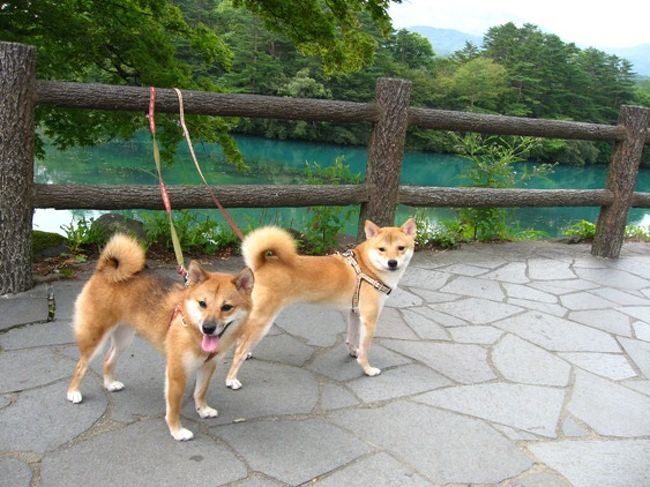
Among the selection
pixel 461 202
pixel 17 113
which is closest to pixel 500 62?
pixel 461 202

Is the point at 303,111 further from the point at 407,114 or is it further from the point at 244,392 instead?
the point at 244,392

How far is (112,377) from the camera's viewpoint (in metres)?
3.42

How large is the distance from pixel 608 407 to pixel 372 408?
1.56 m

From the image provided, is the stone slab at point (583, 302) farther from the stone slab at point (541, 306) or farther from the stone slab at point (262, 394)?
Result: the stone slab at point (262, 394)

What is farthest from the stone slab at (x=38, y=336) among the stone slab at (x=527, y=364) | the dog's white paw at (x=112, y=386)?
the stone slab at (x=527, y=364)

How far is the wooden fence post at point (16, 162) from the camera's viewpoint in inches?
169

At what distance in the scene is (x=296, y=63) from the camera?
36219 millimetres

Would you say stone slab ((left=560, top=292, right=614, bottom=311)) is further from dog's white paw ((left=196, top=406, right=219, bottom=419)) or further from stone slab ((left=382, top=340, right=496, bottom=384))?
dog's white paw ((left=196, top=406, right=219, bottom=419))

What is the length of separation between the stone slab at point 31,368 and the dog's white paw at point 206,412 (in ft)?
3.03

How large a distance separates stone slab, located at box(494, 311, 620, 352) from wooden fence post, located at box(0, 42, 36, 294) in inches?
155

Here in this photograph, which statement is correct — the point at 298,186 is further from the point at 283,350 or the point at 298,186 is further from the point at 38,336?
the point at 38,336

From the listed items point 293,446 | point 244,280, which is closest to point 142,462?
point 293,446

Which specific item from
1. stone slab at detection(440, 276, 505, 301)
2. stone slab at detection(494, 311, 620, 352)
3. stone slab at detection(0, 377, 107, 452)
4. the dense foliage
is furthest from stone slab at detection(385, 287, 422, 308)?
the dense foliage

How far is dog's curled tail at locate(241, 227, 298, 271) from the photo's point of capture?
11.8ft
